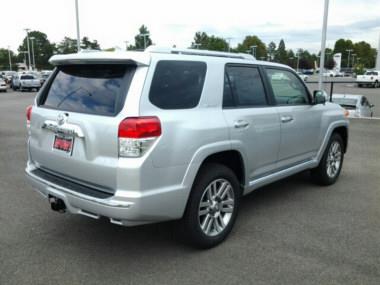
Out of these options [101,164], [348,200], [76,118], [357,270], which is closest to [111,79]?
[76,118]

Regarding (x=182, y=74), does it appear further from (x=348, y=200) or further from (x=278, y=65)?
(x=348, y=200)

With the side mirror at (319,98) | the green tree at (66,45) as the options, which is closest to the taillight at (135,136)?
the side mirror at (319,98)

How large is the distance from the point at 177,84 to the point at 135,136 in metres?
0.69

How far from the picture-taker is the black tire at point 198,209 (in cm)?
340

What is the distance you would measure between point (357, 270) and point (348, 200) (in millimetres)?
1948

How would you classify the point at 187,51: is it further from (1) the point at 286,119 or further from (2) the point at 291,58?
(2) the point at 291,58

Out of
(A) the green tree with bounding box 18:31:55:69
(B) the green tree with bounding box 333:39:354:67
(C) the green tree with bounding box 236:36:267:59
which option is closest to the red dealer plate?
(A) the green tree with bounding box 18:31:55:69

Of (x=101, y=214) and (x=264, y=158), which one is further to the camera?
(x=264, y=158)

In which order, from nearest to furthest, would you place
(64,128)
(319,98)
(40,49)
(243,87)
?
(64,128) < (243,87) < (319,98) < (40,49)

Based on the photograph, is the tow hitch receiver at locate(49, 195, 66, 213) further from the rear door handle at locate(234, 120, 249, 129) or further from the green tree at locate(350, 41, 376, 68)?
the green tree at locate(350, 41, 376, 68)

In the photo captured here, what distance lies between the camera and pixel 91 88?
3320 millimetres

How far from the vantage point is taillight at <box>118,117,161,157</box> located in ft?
9.57

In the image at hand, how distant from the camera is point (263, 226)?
13.8 ft

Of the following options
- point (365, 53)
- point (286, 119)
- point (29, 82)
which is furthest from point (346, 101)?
point (365, 53)
